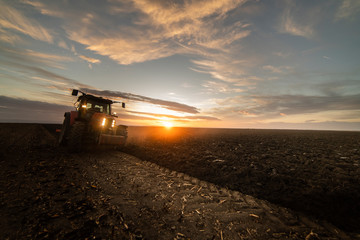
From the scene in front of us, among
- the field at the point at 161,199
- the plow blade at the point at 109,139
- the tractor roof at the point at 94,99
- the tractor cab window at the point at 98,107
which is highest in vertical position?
the tractor roof at the point at 94,99

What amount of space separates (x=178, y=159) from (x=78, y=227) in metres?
6.25

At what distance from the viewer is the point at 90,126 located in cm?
980

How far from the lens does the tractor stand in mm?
8945

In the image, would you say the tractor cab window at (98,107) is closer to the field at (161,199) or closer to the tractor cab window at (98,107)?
the tractor cab window at (98,107)

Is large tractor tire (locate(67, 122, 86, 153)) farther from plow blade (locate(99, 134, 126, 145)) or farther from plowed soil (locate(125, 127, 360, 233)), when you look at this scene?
plowed soil (locate(125, 127, 360, 233))

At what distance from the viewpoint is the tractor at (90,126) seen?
8.95m

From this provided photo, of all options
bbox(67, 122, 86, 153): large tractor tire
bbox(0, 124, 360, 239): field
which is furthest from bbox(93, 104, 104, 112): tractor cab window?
bbox(0, 124, 360, 239): field

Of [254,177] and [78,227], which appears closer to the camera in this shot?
[78,227]

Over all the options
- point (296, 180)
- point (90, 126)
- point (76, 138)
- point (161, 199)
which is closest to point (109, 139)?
point (90, 126)

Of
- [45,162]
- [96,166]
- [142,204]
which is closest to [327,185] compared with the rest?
[142,204]

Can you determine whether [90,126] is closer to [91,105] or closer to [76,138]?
[76,138]

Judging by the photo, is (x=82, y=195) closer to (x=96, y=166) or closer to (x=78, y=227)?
(x=78, y=227)

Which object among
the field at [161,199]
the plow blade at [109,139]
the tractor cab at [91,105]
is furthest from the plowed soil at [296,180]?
the tractor cab at [91,105]

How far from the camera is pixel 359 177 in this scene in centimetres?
564
